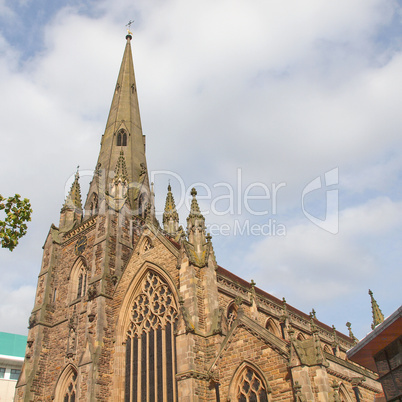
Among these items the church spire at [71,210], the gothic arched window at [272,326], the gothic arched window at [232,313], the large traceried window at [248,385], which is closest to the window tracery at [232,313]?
the gothic arched window at [232,313]

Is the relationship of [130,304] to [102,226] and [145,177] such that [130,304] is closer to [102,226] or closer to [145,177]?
[102,226]

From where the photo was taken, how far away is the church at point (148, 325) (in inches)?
537

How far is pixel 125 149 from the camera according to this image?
95.0 feet

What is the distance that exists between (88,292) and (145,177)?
994 cm

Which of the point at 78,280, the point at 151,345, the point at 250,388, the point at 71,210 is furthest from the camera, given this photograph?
the point at 71,210

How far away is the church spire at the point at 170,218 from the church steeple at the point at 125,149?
324cm

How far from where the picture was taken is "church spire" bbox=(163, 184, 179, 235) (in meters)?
29.2

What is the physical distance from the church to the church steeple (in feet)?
0.46

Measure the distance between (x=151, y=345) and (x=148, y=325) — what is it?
0.87 meters

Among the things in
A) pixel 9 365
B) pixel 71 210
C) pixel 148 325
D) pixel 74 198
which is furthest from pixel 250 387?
pixel 9 365

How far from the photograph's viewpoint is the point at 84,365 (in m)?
17.3

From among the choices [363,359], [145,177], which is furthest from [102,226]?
[363,359]

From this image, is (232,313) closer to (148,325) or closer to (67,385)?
(148,325)

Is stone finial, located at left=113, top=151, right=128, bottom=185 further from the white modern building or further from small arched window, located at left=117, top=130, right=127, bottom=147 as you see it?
the white modern building
